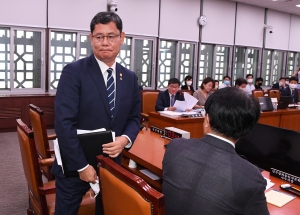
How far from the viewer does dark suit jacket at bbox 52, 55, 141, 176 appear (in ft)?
5.07

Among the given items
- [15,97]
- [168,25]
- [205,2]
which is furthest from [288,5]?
[15,97]

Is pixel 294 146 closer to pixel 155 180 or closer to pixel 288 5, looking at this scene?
pixel 155 180

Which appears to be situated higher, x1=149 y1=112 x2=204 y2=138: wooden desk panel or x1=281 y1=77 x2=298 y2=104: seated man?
x1=281 y1=77 x2=298 y2=104: seated man

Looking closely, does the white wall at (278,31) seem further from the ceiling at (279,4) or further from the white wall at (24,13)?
the white wall at (24,13)

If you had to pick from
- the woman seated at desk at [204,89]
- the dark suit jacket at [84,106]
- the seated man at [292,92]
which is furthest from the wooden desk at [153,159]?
the seated man at [292,92]

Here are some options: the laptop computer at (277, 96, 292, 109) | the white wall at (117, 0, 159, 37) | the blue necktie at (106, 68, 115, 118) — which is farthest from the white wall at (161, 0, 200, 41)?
the blue necktie at (106, 68, 115, 118)

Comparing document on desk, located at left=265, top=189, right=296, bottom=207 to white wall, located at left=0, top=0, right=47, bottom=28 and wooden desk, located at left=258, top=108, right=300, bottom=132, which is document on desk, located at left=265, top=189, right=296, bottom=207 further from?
white wall, located at left=0, top=0, right=47, bottom=28

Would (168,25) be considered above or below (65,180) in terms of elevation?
above

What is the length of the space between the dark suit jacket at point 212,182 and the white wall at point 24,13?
6056 mm

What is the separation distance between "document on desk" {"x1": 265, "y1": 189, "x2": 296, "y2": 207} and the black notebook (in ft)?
3.09

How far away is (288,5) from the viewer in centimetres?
980

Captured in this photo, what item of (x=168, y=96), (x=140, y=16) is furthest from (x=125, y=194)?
(x=140, y=16)

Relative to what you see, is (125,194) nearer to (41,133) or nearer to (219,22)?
(41,133)

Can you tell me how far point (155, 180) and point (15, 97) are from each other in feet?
15.1
